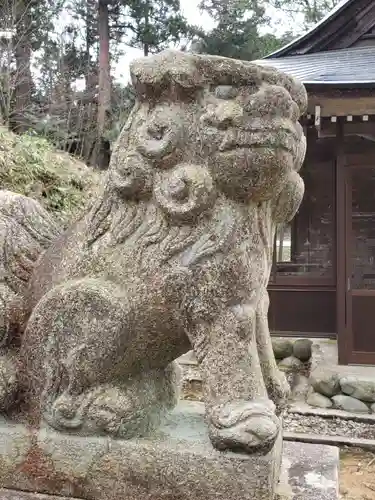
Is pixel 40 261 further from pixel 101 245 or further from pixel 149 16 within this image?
pixel 149 16

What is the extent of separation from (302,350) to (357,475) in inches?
116

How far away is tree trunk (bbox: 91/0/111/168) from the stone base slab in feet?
34.8

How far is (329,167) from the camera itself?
7.17 m

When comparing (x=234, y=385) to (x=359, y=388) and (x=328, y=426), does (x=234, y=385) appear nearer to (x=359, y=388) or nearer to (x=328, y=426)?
(x=328, y=426)

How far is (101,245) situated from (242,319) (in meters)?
0.43

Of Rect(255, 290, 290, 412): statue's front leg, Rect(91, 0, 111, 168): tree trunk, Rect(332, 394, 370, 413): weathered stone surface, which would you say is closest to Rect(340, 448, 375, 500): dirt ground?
Rect(332, 394, 370, 413): weathered stone surface

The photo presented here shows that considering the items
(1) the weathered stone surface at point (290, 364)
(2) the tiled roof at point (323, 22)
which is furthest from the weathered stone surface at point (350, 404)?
(2) the tiled roof at point (323, 22)

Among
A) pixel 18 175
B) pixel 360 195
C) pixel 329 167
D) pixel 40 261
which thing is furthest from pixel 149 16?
pixel 40 261

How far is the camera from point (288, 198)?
151cm

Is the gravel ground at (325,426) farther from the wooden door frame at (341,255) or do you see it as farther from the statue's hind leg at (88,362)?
the statue's hind leg at (88,362)

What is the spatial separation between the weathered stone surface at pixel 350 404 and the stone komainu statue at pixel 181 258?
3.49m

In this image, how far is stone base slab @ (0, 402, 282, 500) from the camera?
1.35 metres

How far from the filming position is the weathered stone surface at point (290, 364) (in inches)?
240

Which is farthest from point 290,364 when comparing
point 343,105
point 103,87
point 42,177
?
point 103,87
